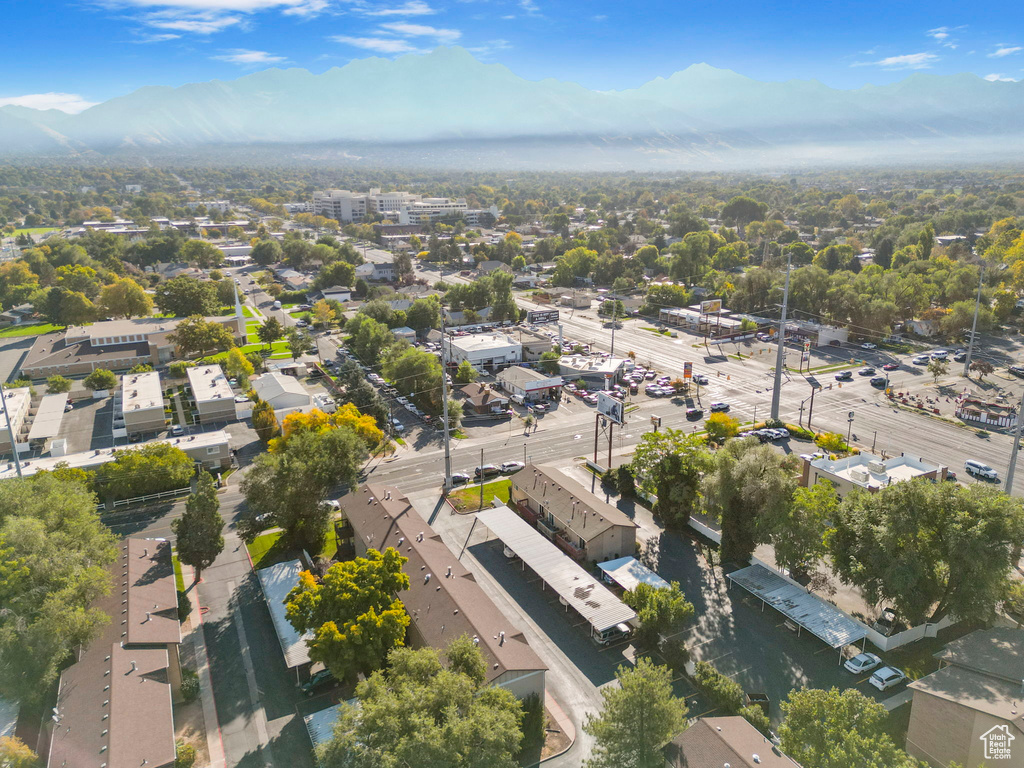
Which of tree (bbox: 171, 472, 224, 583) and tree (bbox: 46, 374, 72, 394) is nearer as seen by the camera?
tree (bbox: 171, 472, 224, 583)

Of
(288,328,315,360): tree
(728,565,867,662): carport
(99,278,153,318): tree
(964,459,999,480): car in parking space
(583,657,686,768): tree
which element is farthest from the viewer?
(99,278,153,318): tree

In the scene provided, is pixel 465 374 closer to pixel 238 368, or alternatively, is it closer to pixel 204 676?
pixel 238 368

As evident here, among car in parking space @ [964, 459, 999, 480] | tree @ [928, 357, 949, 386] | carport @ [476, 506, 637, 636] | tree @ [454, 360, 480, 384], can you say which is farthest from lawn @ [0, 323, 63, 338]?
tree @ [928, 357, 949, 386]

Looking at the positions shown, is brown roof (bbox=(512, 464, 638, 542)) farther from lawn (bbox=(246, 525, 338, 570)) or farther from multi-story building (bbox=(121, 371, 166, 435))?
multi-story building (bbox=(121, 371, 166, 435))

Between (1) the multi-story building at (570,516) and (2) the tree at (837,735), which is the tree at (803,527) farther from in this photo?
(2) the tree at (837,735)

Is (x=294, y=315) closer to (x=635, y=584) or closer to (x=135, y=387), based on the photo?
(x=135, y=387)

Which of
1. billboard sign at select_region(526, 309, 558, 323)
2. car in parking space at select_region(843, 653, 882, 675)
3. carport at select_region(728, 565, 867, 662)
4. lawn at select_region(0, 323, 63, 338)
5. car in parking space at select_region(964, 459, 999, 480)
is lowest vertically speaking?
car in parking space at select_region(843, 653, 882, 675)
